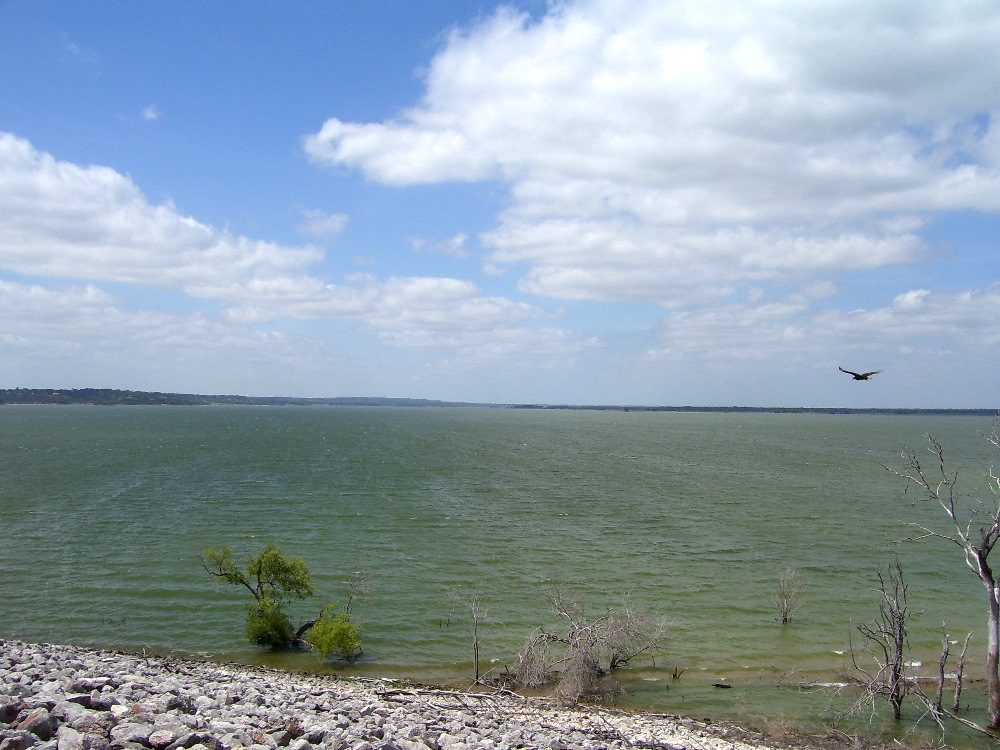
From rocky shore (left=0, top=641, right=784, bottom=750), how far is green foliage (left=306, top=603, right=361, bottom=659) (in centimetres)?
182

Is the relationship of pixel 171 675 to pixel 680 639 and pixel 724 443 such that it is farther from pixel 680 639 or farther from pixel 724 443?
pixel 724 443

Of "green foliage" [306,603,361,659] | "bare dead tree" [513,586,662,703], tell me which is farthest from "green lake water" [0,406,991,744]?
"bare dead tree" [513,586,662,703]

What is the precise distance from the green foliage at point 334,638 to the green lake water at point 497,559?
842 mm

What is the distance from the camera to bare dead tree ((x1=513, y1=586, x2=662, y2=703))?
72.8 ft

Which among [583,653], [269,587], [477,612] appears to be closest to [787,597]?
[583,653]

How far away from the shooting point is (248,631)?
2672 centimetres

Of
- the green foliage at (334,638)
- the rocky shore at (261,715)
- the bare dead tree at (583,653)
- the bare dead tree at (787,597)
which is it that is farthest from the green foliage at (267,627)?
the bare dead tree at (787,597)

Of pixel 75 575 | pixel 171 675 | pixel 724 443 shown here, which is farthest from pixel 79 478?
pixel 724 443

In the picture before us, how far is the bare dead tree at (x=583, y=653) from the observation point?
874 inches

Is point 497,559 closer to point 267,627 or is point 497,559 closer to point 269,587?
point 269,587

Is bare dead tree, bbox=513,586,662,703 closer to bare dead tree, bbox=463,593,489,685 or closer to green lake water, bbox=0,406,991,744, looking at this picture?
green lake water, bbox=0,406,991,744

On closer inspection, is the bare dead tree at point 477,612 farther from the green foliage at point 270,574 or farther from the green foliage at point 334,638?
the green foliage at point 270,574

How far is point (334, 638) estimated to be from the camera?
82.9ft

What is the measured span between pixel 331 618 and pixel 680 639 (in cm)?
1522
